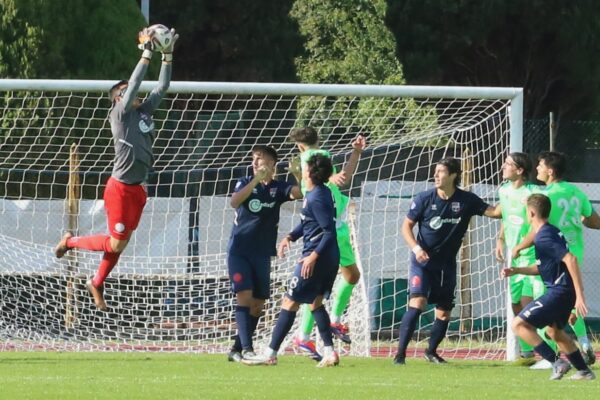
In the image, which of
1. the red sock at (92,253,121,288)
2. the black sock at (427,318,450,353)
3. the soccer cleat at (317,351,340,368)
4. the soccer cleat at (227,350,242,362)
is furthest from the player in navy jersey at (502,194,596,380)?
the red sock at (92,253,121,288)

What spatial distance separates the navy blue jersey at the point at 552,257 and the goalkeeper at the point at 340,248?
232 cm

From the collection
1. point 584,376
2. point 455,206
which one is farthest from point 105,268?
point 584,376

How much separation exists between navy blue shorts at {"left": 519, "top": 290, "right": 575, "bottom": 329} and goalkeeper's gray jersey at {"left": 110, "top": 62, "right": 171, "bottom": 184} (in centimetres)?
370

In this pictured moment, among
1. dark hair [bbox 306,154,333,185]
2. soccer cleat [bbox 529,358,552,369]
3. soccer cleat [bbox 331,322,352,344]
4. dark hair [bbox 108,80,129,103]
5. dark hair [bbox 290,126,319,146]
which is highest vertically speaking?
dark hair [bbox 108,80,129,103]

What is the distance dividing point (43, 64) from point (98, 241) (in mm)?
7105

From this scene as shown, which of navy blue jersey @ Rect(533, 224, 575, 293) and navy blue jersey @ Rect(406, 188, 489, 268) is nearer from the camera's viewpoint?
navy blue jersey @ Rect(533, 224, 575, 293)

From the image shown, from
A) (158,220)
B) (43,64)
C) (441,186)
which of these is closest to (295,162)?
(441,186)

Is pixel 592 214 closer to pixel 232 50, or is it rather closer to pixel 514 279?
pixel 514 279

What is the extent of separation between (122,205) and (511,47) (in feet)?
59.7

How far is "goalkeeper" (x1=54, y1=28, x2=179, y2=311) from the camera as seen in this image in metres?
11.8

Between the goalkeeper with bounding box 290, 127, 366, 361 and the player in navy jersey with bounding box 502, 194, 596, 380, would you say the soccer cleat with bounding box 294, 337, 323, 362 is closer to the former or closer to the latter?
the goalkeeper with bounding box 290, 127, 366, 361

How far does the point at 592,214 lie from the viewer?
12.6 meters

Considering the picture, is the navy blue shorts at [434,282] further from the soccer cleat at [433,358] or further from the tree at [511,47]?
the tree at [511,47]

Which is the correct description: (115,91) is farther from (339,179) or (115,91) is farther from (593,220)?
(593,220)
